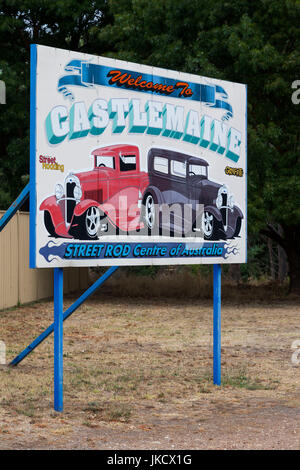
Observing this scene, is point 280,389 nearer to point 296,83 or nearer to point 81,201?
point 81,201

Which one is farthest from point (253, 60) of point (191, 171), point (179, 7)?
point (191, 171)

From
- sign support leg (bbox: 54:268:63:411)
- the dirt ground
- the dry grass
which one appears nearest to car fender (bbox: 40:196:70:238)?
sign support leg (bbox: 54:268:63:411)

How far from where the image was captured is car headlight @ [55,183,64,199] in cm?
803

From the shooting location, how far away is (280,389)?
9.61 meters

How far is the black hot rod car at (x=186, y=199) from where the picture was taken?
9.11m

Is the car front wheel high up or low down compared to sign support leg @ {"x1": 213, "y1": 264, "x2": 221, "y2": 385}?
up

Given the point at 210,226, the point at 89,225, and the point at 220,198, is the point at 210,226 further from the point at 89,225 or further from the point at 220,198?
the point at 89,225

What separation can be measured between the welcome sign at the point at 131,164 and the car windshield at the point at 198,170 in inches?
0.7

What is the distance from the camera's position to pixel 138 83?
898cm

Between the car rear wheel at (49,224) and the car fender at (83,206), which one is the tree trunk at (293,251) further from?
the car rear wheel at (49,224)

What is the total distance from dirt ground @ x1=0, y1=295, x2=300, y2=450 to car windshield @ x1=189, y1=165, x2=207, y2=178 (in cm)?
268

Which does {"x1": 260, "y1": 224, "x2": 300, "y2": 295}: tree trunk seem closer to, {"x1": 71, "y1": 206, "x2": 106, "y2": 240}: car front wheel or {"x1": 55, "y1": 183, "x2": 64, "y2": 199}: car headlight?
{"x1": 71, "y1": 206, "x2": 106, "y2": 240}: car front wheel

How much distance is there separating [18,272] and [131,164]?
11985 millimetres

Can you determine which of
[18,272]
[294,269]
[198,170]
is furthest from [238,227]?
[294,269]
